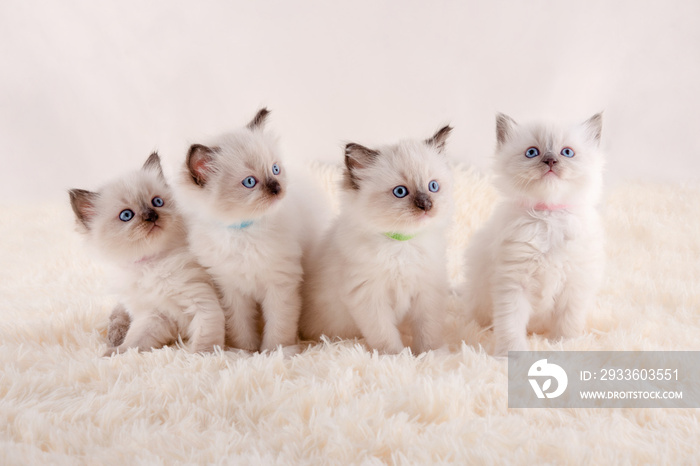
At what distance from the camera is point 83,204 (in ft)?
6.37

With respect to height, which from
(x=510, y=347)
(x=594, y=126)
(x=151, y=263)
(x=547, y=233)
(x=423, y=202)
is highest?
(x=594, y=126)

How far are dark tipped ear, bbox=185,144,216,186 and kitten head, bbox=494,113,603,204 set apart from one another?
3.01 feet

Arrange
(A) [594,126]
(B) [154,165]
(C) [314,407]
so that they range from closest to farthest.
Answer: (C) [314,407] < (A) [594,126] < (B) [154,165]

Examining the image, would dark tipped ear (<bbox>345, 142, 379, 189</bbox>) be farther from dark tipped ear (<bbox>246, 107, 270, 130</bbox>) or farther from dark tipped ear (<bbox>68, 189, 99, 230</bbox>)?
dark tipped ear (<bbox>68, 189, 99, 230</bbox>)

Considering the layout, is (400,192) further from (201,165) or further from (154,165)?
(154,165)

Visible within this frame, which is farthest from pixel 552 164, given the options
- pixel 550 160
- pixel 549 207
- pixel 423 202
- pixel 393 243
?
pixel 393 243

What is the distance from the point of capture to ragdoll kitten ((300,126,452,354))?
5.51 ft

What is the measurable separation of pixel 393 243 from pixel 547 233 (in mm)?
486

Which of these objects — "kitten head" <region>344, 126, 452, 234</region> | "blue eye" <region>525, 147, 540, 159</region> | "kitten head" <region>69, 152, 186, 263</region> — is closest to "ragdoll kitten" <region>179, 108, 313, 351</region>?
"kitten head" <region>69, 152, 186, 263</region>

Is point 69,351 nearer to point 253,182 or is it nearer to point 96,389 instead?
point 96,389

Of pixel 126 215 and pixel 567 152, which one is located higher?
pixel 567 152

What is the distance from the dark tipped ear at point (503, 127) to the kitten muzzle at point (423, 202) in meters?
0.47

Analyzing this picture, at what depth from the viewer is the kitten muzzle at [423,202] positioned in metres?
1.63

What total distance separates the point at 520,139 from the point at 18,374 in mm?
1629
